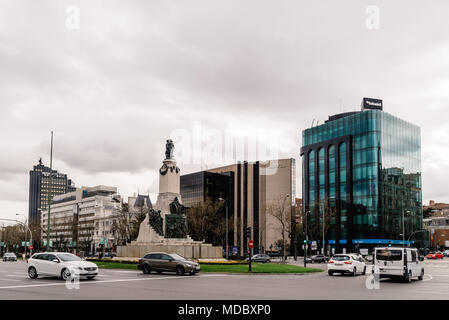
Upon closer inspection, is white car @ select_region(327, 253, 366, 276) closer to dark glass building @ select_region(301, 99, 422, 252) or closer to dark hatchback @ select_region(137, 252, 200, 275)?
dark hatchback @ select_region(137, 252, 200, 275)

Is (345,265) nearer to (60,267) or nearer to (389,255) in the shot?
(389,255)

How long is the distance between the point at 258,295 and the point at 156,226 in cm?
2735

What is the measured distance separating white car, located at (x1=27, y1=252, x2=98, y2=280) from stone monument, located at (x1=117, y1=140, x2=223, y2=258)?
672 inches

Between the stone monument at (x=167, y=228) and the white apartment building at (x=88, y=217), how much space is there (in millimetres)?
85028

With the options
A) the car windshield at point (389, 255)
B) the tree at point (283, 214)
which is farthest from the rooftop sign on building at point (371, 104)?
the car windshield at point (389, 255)

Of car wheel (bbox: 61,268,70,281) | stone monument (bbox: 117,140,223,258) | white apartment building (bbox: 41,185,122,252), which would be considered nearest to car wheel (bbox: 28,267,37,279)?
car wheel (bbox: 61,268,70,281)

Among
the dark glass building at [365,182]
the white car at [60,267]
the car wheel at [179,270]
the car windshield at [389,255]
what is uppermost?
the dark glass building at [365,182]

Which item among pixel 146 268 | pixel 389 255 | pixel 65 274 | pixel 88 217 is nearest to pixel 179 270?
pixel 146 268

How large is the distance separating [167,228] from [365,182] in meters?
57.9

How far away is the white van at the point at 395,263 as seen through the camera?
2558cm

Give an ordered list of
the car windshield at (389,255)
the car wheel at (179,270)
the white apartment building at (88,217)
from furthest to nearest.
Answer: the white apartment building at (88,217)
the car wheel at (179,270)
the car windshield at (389,255)

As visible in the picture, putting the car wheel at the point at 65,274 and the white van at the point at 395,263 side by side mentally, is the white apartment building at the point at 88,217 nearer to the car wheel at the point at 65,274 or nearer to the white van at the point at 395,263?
the car wheel at the point at 65,274

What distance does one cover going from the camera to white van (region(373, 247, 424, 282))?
2558 centimetres
